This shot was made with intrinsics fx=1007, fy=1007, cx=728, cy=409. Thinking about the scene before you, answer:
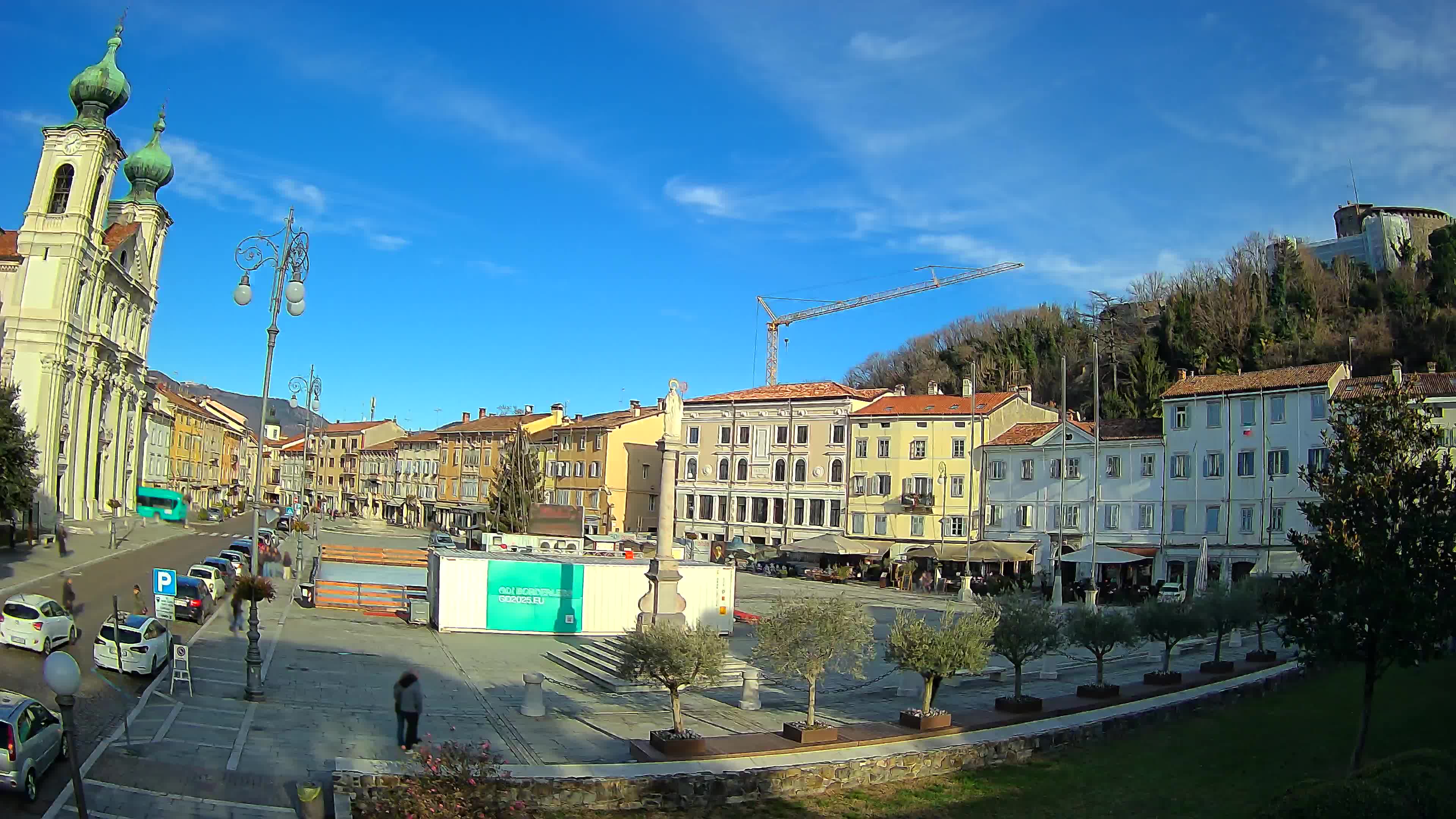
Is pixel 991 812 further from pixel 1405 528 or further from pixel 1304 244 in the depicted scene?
pixel 1304 244

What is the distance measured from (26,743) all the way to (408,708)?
17.0 ft

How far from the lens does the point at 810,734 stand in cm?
1683

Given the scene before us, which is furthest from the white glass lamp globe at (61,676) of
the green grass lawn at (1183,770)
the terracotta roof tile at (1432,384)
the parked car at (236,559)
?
the terracotta roof tile at (1432,384)

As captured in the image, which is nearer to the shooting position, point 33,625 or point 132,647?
point 132,647

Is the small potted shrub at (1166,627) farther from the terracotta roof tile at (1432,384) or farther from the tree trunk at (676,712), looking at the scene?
the terracotta roof tile at (1432,384)

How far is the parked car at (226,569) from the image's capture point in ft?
123

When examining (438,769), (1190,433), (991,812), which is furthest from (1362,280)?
(438,769)

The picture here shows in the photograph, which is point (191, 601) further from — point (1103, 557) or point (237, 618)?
point (1103, 557)

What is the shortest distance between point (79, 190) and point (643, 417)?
41299 millimetres

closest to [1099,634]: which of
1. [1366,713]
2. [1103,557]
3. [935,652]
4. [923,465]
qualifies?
[935,652]

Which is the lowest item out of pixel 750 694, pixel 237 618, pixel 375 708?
pixel 375 708

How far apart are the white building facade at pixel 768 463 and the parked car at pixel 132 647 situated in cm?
4787

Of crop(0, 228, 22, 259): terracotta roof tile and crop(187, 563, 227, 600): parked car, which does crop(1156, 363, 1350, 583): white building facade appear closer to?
crop(187, 563, 227, 600): parked car

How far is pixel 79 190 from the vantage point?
58.5 m
